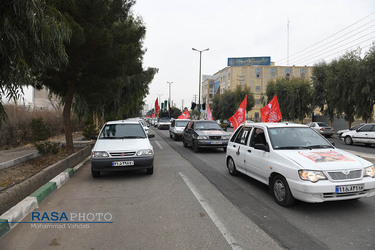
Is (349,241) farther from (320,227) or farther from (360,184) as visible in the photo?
(360,184)

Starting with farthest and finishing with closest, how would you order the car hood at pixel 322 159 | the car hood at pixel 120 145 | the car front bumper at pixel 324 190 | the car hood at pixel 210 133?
the car hood at pixel 210 133
the car hood at pixel 120 145
the car hood at pixel 322 159
the car front bumper at pixel 324 190

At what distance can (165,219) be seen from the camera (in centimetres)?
416

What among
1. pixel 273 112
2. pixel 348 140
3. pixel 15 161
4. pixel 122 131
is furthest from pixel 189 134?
pixel 348 140

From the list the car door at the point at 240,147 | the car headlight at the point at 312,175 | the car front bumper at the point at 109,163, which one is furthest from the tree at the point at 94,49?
the car headlight at the point at 312,175

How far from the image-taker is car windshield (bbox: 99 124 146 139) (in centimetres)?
830

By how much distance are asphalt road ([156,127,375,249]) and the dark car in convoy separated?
6.30 meters

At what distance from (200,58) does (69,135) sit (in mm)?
26980

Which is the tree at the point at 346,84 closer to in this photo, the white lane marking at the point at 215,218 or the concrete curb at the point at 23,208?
the white lane marking at the point at 215,218

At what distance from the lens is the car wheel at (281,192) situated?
15.0 ft

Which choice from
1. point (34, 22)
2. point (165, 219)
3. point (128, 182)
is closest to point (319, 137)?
point (165, 219)

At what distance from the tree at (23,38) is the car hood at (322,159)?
4.77 m

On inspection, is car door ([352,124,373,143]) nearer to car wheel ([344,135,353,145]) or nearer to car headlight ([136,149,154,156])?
car wheel ([344,135,353,145])

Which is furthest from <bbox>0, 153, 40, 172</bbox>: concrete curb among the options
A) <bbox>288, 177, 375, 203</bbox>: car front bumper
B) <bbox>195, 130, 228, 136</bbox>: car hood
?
<bbox>288, 177, 375, 203</bbox>: car front bumper

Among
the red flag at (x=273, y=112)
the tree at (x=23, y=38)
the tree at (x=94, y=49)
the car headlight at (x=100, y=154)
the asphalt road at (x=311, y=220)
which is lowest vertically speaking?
the asphalt road at (x=311, y=220)
